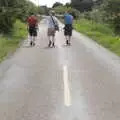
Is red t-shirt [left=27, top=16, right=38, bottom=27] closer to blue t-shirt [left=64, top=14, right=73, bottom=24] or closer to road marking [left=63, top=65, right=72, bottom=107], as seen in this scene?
blue t-shirt [left=64, top=14, right=73, bottom=24]

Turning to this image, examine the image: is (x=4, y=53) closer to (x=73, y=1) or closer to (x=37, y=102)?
(x=37, y=102)

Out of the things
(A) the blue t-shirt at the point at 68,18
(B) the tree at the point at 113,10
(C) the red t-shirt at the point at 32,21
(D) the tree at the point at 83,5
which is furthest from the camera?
(D) the tree at the point at 83,5

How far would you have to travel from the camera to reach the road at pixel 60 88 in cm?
930

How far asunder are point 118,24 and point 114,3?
413 centimetres

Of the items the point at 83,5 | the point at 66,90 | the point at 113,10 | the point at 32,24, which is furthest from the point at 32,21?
the point at 83,5

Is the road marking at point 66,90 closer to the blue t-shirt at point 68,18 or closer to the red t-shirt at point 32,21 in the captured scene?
the red t-shirt at point 32,21

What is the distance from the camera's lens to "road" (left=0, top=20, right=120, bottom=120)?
30.5ft

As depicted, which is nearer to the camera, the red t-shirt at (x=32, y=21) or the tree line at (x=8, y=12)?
the red t-shirt at (x=32, y=21)

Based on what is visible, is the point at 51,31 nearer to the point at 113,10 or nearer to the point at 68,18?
the point at 68,18

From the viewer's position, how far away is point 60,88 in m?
12.2

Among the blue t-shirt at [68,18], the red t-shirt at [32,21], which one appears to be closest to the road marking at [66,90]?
the red t-shirt at [32,21]

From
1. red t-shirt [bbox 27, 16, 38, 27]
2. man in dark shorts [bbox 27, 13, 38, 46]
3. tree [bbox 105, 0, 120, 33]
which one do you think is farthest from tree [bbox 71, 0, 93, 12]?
red t-shirt [bbox 27, 16, 38, 27]

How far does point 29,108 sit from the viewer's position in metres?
9.68

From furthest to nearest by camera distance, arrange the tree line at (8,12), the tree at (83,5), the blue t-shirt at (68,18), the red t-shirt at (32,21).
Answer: the tree at (83,5)
the tree line at (8,12)
the blue t-shirt at (68,18)
the red t-shirt at (32,21)
